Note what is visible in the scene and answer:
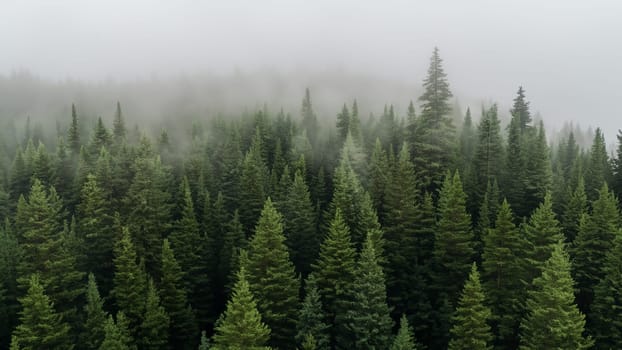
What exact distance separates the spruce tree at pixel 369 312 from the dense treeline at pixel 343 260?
4.9 inches

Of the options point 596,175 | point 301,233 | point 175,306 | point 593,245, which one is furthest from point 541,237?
point 175,306

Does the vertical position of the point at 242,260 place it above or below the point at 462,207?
below

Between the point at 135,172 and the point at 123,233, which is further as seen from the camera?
the point at 135,172

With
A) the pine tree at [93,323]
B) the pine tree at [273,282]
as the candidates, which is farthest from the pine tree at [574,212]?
the pine tree at [93,323]

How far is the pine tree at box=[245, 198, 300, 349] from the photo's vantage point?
39.0 meters

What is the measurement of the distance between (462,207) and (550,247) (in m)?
8.47

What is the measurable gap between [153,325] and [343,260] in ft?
51.9

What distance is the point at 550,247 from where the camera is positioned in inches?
1485

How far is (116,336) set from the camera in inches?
1439

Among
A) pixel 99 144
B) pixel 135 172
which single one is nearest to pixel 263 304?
pixel 135 172

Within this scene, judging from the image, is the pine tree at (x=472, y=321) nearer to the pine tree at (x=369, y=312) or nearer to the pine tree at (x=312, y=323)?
the pine tree at (x=369, y=312)

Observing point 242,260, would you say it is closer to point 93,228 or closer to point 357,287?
point 357,287

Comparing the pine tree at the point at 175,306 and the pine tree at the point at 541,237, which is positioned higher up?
the pine tree at the point at 541,237

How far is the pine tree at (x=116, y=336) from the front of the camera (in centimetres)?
3628
